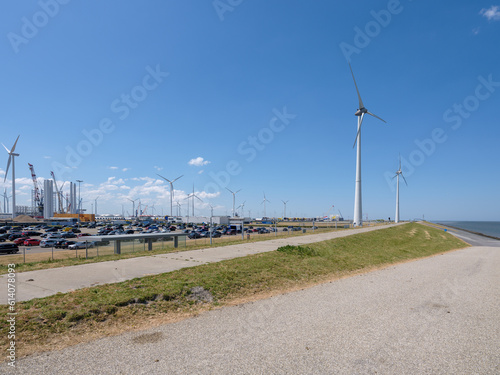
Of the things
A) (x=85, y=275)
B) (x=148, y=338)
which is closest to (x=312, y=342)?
(x=148, y=338)

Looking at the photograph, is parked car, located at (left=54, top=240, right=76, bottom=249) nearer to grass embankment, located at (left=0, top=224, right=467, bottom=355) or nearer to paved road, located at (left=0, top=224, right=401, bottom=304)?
paved road, located at (left=0, top=224, right=401, bottom=304)

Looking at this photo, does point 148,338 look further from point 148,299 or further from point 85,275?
point 85,275

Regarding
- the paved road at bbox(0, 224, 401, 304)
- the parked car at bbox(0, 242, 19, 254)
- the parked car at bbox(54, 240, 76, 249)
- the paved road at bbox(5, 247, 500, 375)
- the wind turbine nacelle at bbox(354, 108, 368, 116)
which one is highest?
the wind turbine nacelle at bbox(354, 108, 368, 116)

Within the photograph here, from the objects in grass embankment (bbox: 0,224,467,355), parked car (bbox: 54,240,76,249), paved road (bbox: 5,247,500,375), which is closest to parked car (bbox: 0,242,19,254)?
parked car (bbox: 54,240,76,249)

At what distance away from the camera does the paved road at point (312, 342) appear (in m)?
6.21

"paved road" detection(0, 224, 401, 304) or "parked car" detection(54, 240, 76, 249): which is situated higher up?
"paved road" detection(0, 224, 401, 304)

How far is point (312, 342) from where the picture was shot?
7480mm

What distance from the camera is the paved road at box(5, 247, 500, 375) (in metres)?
6.21

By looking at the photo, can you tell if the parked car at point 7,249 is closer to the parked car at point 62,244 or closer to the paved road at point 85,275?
the parked car at point 62,244

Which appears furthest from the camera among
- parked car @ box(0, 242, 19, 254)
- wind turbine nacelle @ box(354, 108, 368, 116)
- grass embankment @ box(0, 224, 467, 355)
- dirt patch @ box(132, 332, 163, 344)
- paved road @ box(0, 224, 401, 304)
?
wind turbine nacelle @ box(354, 108, 368, 116)

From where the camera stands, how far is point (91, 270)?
14586 mm

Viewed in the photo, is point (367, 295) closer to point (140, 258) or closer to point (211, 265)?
point (211, 265)

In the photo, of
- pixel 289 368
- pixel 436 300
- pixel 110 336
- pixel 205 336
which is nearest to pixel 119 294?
pixel 110 336

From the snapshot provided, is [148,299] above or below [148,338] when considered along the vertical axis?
above
